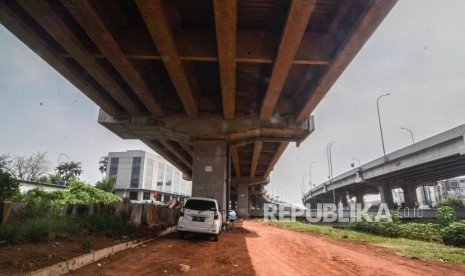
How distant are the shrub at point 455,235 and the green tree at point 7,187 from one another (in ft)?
82.8

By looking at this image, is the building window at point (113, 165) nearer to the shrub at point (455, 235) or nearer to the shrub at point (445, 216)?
the shrub at point (445, 216)

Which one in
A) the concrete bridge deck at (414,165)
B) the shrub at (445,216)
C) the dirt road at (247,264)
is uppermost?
the concrete bridge deck at (414,165)

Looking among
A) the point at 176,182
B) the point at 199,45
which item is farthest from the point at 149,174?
the point at 199,45

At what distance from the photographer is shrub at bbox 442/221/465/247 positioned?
16391 mm

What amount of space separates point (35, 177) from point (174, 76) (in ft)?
208

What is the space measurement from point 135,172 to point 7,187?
2871 inches

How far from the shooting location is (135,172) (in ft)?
303

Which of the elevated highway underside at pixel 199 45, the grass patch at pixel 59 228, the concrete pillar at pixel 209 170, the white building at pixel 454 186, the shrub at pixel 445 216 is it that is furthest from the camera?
the white building at pixel 454 186

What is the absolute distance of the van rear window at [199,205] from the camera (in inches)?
548

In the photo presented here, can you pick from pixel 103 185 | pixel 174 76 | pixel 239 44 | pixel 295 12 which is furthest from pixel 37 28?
pixel 103 185

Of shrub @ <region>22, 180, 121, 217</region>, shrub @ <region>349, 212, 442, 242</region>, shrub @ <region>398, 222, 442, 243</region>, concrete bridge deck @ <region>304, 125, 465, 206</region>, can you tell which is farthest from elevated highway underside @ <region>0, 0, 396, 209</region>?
concrete bridge deck @ <region>304, 125, 465, 206</region>

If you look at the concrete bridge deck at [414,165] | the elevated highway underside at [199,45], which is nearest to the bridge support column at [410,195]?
the concrete bridge deck at [414,165]

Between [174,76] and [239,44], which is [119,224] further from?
[239,44]

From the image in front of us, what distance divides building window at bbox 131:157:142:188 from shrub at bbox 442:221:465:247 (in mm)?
83029
